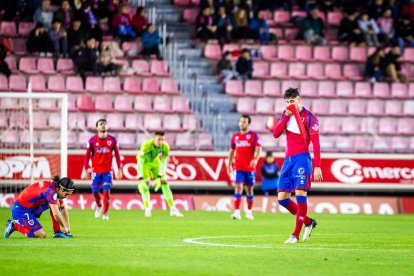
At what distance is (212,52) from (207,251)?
65.2 ft

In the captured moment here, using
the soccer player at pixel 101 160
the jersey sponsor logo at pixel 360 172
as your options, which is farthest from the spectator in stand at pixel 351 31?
the soccer player at pixel 101 160

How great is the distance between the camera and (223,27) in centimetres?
3322

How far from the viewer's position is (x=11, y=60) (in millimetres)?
30719

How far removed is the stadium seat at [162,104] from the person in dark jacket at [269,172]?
11.5 ft

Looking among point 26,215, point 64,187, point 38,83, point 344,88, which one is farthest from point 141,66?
point 64,187

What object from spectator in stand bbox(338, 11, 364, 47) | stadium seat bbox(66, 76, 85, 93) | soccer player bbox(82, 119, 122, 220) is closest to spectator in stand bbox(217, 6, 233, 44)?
spectator in stand bbox(338, 11, 364, 47)

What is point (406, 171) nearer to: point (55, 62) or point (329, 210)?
point (329, 210)

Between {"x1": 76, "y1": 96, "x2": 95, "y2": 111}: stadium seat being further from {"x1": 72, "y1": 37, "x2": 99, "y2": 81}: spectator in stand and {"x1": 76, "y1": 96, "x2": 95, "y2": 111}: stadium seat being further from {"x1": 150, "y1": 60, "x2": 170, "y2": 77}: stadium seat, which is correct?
{"x1": 150, "y1": 60, "x2": 170, "y2": 77}: stadium seat

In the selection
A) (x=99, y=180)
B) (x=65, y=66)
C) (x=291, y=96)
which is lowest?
(x=99, y=180)

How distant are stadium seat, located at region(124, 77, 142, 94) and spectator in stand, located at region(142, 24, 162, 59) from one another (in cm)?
131

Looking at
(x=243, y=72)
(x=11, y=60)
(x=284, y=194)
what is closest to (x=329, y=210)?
(x=243, y=72)

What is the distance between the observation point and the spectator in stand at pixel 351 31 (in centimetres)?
3441

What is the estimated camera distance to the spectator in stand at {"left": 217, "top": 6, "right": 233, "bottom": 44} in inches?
1307

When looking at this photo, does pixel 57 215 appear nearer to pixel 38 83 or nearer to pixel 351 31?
pixel 38 83
